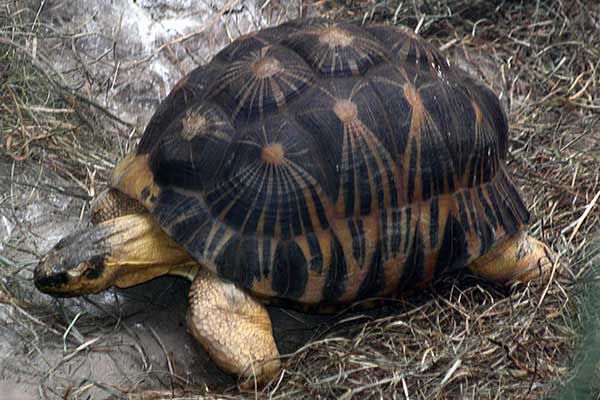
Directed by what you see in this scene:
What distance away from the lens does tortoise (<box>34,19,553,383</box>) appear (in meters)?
3.25

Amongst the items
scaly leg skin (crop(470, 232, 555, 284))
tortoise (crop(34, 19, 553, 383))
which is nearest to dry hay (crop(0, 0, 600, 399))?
scaly leg skin (crop(470, 232, 555, 284))

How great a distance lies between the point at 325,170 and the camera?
327cm

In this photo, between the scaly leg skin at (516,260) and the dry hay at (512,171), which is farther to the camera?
the scaly leg skin at (516,260)

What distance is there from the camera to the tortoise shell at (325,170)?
325 centimetres

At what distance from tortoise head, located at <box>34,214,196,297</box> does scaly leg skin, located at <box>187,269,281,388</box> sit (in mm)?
236

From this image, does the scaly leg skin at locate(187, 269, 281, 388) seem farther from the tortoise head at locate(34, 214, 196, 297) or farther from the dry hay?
the tortoise head at locate(34, 214, 196, 297)

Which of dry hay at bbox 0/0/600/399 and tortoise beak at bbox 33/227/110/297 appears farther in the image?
tortoise beak at bbox 33/227/110/297

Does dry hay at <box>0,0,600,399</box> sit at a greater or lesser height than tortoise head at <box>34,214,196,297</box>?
lesser

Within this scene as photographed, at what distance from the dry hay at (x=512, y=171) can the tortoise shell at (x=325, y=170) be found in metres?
0.23

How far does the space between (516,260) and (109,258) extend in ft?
5.31

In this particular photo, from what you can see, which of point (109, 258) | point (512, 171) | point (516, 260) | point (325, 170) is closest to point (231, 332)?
point (109, 258)

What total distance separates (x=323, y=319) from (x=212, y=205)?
746 mm

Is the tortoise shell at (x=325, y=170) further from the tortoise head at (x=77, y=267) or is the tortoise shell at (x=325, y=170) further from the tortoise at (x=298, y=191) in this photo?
the tortoise head at (x=77, y=267)

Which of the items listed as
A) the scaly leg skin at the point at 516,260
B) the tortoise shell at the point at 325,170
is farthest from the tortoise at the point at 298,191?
the scaly leg skin at the point at 516,260
